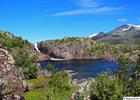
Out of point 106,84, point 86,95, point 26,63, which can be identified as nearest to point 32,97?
point 86,95

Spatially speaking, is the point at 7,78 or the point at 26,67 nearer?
the point at 7,78

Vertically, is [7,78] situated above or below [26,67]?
below

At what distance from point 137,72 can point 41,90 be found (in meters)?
31.2

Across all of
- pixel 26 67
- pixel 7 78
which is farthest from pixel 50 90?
pixel 26 67

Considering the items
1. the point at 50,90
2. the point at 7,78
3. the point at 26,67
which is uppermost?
the point at 26,67

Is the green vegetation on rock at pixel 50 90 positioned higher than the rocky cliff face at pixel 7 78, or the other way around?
the rocky cliff face at pixel 7 78

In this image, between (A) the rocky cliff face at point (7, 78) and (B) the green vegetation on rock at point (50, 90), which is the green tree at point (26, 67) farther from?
(A) the rocky cliff face at point (7, 78)

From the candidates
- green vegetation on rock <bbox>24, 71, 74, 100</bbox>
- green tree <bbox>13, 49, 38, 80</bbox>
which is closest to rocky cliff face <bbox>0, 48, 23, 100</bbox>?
green vegetation on rock <bbox>24, 71, 74, 100</bbox>

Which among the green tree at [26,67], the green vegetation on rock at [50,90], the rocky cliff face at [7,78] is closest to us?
the rocky cliff face at [7,78]

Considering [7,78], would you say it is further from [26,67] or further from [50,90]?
[26,67]

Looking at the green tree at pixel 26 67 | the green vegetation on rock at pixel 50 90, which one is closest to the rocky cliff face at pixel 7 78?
the green vegetation on rock at pixel 50 90

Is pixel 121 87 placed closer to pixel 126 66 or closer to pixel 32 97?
pixel 126 66

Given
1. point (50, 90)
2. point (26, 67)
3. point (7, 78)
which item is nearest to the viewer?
point (7, 78)

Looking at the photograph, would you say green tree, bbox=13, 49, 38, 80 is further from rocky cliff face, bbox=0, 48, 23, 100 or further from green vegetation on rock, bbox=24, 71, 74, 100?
rocky cliff face, bbox=0, 48, 23, 100
